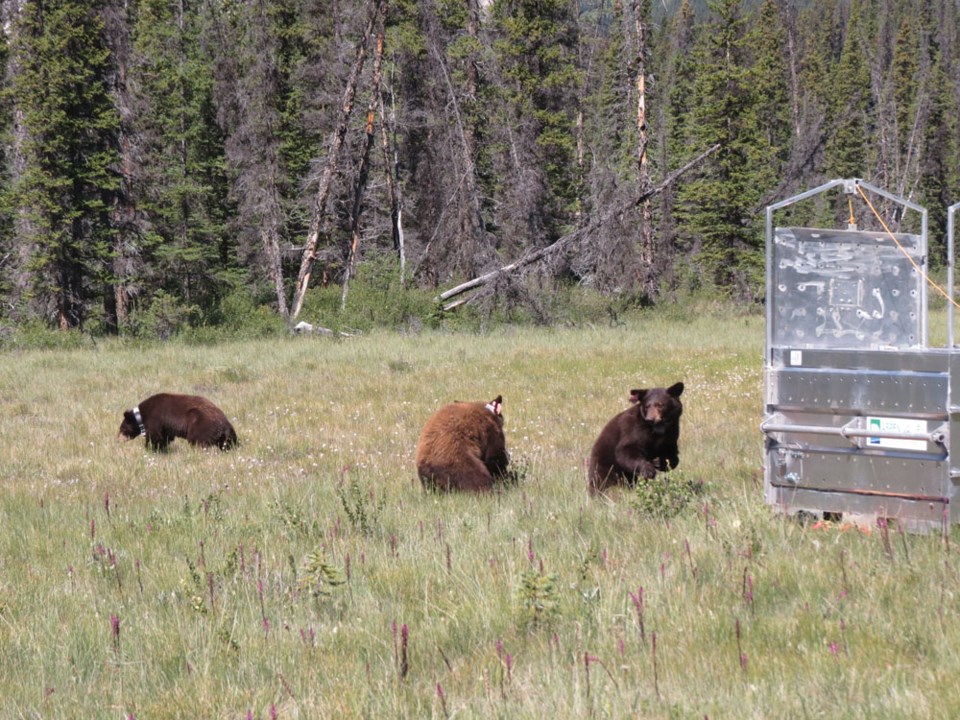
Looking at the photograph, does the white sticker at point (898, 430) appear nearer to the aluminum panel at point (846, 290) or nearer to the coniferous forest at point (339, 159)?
the aluminum panel at point (846, 290)

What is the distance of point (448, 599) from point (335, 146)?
1043 inches

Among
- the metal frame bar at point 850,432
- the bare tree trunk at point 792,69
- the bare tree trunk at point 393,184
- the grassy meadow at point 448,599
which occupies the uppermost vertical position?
the bare tree trunk at point 792,69

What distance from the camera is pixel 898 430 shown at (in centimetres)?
545

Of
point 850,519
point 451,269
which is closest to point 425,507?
point 850,519

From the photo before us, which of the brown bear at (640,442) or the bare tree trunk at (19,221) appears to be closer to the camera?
the brown bear at (640,442)

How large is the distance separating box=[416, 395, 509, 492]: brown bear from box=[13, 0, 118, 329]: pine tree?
24.3 meters

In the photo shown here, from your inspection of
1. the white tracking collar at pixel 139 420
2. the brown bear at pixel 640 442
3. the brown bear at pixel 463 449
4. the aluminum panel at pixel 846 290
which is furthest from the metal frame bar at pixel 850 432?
the white tracking collar at pixel 139 420

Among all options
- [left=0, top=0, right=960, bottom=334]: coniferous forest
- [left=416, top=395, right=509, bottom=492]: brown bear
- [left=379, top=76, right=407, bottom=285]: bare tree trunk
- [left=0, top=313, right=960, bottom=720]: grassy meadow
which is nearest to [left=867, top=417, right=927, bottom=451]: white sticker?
[left=0, top=313, right=960, bottom=720]: grassy meadow

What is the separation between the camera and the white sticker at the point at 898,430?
5379 mm

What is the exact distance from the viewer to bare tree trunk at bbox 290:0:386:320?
28.9 m

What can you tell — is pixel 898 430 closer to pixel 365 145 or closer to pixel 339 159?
pixel 365 145

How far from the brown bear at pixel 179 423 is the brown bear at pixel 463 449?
434cm

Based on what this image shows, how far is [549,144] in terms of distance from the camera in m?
44.8

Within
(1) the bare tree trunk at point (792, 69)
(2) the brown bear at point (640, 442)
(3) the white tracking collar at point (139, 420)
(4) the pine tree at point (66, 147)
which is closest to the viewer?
(2) the brown bear at point (640, 442)
